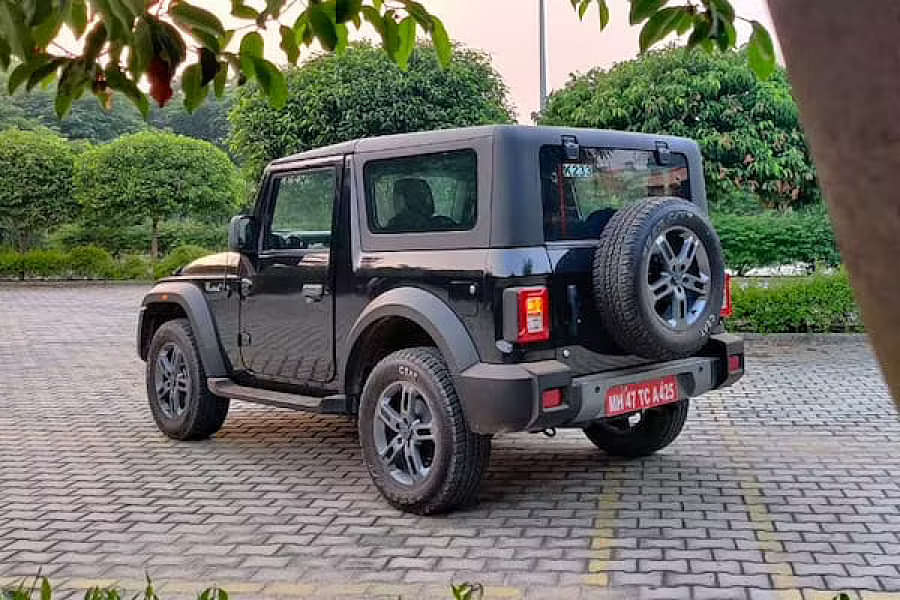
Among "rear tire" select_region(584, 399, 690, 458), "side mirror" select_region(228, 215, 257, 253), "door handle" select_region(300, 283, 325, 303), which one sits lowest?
"rear tire" select_region(584, 399, 690, 458)

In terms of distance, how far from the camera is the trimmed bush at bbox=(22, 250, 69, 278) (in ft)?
100

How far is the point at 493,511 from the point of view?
18.3ft

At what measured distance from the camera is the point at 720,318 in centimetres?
600

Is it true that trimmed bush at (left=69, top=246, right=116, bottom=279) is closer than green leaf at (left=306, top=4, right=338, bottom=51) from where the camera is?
No

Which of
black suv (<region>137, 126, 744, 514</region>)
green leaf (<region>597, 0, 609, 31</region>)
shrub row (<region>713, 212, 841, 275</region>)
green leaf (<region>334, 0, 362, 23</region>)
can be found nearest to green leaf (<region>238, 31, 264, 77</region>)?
green leaf (<region>334, 0, 362, 23</region>)

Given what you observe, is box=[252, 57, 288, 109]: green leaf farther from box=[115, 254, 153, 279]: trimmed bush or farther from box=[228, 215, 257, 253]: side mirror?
box=[115, 254, 153, 279]: trimmed bush

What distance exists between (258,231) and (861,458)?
13.9ft

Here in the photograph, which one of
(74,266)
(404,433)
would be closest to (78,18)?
(404,433)

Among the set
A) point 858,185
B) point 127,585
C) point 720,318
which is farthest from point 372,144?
point 858,185


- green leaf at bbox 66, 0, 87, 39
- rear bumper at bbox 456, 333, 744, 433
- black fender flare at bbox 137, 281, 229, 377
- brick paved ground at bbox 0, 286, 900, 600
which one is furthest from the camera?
black fender flare at bbox 137, 281, 229, 377

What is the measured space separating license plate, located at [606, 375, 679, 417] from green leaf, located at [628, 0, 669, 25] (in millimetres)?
2632

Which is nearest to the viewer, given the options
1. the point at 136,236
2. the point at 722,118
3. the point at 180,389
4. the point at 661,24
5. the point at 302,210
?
the point at 661,24

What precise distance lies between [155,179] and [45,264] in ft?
13.5

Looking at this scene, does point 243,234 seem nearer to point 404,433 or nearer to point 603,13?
point 404,433
